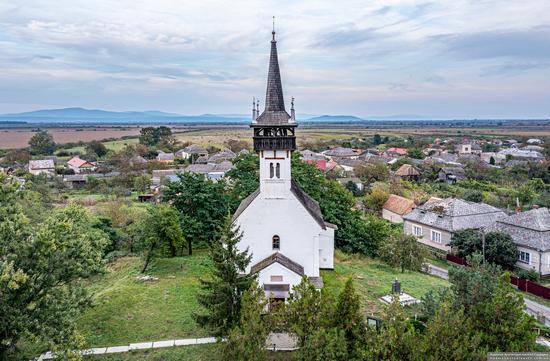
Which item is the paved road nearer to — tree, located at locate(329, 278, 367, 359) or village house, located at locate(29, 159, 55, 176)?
tree, located at locate(329, 278, 367, 359)

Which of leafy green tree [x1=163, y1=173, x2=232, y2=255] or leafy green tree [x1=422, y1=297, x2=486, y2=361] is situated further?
leafy green tree [x1=163, y1=173, x2=232, y2=255]

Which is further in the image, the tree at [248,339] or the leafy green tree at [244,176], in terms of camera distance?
the leafy green tree at [244,176]

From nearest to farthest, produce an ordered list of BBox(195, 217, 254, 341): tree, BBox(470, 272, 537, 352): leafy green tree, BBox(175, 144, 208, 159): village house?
BBox(470, 272, 537, 352): leafy green tree < BBox(195, 217, 254, 341): tree < BBox(175, 144, 208, 159): village house

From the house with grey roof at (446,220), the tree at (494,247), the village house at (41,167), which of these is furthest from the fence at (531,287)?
the village house at (41,167)

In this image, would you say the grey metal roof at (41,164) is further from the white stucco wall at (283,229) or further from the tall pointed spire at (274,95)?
the tall pointed spire at (274,95)

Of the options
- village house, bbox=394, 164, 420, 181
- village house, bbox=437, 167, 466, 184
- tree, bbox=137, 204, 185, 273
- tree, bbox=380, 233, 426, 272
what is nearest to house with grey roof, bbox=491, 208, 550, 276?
tree, bbox=380, 233, 426, 272

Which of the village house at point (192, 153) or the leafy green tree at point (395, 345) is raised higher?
the village house at point (192, 153)

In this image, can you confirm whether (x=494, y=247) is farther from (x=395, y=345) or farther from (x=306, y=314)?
(x=306, y=314)

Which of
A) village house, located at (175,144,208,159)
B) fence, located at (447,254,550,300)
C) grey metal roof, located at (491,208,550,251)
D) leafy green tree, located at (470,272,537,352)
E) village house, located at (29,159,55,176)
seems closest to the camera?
leafy green tree, located at (470,272,537,352)
